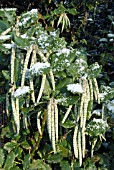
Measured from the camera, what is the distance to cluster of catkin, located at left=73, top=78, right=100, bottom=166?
4.34 feet

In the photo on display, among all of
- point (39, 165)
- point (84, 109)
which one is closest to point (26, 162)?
point (39, 165)

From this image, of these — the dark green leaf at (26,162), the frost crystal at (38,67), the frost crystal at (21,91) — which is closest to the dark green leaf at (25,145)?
the dark green leaf at (26,162)

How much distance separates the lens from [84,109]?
134 cm

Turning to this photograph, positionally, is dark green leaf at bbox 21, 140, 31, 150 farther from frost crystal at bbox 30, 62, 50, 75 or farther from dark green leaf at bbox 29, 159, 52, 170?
frost crystal at bbox 30, 62, 50, 75

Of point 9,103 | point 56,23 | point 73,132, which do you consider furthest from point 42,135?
point 56,23

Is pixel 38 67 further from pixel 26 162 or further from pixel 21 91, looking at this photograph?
pixel 26 162

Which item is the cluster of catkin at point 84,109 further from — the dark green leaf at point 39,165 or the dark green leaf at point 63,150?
the dark green leaf at point 39,165

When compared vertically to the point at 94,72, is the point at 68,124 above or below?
below

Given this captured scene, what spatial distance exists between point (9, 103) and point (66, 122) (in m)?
0.25

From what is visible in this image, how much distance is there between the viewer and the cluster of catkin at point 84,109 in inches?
52.1

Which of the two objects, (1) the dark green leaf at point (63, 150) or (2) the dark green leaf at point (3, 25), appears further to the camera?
(1) the dark green leaf at point (63, 150)

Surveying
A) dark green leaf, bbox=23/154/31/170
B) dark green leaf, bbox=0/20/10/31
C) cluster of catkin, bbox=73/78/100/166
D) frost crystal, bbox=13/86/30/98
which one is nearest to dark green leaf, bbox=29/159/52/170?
dark green leaf, bbox=23/154/31/170

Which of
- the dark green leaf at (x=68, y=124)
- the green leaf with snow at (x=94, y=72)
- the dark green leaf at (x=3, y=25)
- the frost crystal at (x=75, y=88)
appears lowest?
the dark green leaf at (x=68, y=124)

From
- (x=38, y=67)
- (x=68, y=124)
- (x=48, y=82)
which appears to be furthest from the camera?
(x=68, y=124)
